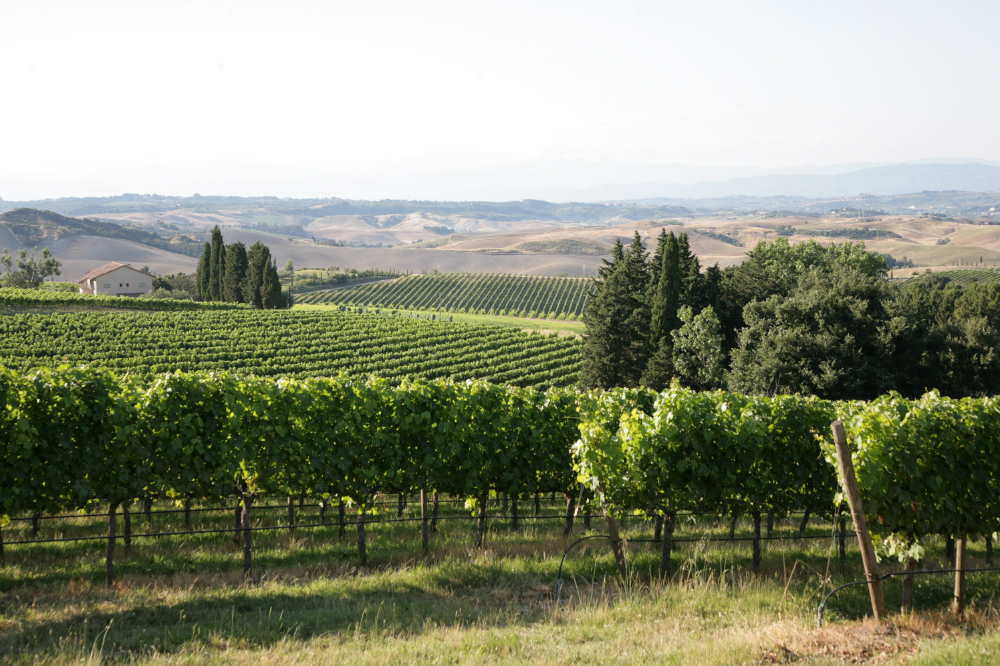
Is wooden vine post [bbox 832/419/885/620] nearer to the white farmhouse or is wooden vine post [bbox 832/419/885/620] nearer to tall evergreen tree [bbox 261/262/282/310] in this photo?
tall evergreen tree [bbox 261/262/282/310]

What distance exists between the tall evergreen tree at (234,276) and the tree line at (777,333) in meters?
62.0

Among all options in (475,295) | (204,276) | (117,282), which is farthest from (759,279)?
(117,282)

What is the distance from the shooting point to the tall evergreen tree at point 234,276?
302ft

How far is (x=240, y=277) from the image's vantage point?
92.7 metres

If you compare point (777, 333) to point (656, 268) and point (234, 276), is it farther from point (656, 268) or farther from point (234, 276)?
point (234, 276)

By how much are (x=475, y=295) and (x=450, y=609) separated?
122609 millimetres

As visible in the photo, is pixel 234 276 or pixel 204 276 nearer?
pixel 234 276

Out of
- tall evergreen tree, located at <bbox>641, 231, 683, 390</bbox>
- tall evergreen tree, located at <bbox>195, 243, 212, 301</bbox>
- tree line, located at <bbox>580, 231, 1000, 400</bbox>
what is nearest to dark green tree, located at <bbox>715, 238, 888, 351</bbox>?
tree line, located at <bbox>580, 231, 1000, 400</bbox>

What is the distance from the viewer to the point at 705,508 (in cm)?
1153

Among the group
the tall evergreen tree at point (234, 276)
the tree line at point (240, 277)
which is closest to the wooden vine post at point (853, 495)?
the tree line at point (240, 277)

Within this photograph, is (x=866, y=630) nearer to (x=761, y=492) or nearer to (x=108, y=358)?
(x=761, y=492)

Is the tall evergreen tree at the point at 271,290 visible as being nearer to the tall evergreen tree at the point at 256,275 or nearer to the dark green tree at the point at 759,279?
the tall evergreen tree at the point at 256,275

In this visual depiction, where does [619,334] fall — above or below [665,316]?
below

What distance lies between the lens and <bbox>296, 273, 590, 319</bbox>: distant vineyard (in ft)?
382
